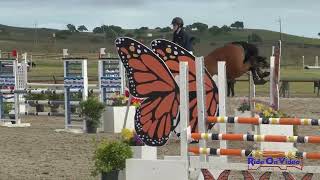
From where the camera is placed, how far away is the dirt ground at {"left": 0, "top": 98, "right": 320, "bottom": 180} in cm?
775

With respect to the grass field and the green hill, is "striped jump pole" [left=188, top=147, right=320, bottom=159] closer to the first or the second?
the grass field

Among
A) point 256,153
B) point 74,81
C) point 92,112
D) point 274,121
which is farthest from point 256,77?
point 256,153

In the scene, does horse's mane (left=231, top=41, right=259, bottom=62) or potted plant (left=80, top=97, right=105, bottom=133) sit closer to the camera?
horse's mane (left=231, top=41, right=259, bottom=62)

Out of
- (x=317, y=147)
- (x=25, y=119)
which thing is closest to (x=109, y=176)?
(x=317, y=147)

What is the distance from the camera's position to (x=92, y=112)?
12875mm

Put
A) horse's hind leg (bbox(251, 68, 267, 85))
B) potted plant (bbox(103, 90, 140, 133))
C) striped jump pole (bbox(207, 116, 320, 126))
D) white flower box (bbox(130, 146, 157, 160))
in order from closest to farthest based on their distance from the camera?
1. striped jump pole (bbox(207, 116, 320, 126))
2. white flower box (bbox(130, 146, 157, 160))
3. horse's hind leg (bbox(251, 68, 267, 85))
4. potted plant (bbox(103, 90, 140, 133))

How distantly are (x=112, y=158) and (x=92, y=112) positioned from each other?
6.78m

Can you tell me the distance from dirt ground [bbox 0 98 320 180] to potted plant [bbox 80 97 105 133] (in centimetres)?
29

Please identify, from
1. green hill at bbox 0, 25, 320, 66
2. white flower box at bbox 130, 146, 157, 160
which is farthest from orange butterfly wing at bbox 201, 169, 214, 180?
green hill at bbox 0, 25, 320, 66

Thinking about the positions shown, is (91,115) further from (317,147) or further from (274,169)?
(274,169)

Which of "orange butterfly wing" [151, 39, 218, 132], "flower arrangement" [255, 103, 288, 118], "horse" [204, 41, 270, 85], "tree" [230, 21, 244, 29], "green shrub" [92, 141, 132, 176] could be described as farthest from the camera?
"tree" [230, 21, 244, 29]

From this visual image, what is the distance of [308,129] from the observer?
1333 centimetres

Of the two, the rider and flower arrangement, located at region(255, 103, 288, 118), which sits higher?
the rider

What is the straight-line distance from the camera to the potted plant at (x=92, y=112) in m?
12.8
